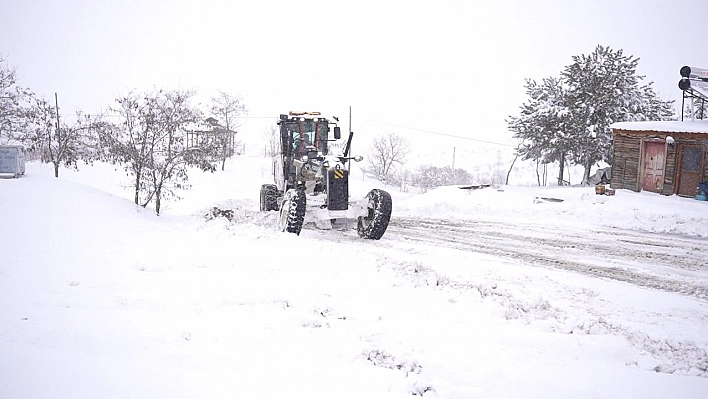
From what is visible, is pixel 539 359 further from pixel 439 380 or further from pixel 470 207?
pixel 470 207

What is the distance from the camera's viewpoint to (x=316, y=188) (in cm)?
1208

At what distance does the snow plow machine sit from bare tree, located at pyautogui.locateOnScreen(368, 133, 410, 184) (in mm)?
43481

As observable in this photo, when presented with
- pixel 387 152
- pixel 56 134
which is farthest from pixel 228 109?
pixel 56 134

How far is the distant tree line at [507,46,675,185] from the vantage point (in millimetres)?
26000

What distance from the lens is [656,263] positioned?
31.3ft

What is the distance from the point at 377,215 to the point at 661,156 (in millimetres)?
16597

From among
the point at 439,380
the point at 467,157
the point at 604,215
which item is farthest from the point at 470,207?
the point at 467,157

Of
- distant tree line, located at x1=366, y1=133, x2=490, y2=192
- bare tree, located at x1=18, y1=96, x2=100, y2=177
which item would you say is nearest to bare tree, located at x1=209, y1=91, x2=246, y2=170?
distant tree line, located at x1=366, y1=133, x2=490, y2=192

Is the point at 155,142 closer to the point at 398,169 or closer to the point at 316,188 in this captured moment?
the point at 316,188

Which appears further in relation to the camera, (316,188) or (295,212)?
(316,188)

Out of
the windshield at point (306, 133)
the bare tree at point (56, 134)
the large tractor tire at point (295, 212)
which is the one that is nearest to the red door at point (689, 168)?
the windshield at point (306, 133)

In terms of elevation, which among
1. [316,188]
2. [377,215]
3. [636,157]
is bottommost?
[377,215]

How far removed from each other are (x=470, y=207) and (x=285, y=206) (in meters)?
10.3

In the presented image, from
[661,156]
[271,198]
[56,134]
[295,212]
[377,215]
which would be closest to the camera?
[295,212]
